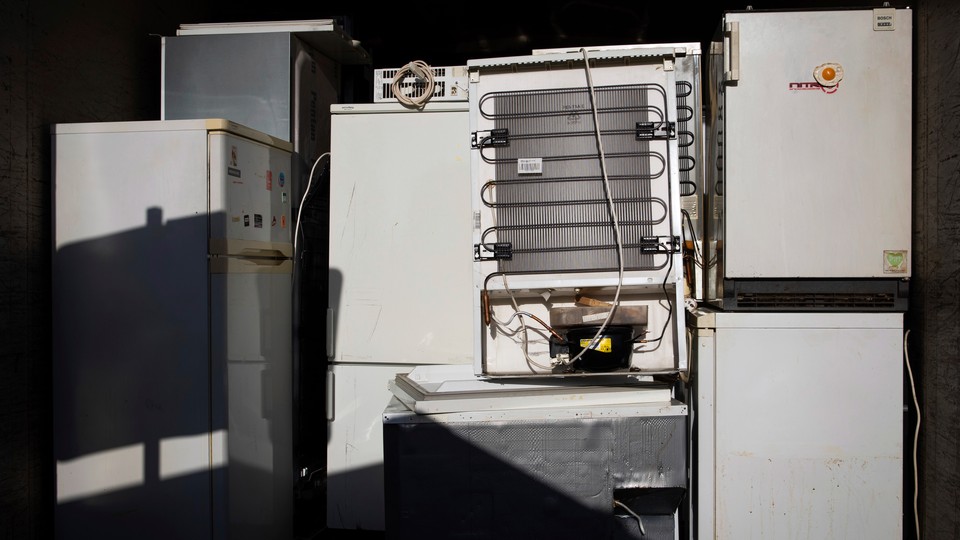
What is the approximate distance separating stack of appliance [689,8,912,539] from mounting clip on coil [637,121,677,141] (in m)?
0.26

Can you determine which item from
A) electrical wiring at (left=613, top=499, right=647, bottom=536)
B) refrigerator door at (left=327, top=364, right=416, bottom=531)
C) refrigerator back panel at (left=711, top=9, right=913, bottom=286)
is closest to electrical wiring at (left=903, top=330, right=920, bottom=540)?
refrigerator back panel at (left=711, top=9, right=913, bottom=286)

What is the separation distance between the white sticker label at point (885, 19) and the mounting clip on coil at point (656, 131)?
31.4 inches

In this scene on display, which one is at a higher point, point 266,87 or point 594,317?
point 266,87

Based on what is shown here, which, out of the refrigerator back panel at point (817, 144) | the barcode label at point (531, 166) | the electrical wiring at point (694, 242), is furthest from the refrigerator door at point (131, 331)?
the refrigerator back panel at point (817, 144)

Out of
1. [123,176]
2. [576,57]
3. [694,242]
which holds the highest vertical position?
[576,57]

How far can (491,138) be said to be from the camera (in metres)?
2.40

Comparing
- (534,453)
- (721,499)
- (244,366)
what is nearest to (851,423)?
(721,499)

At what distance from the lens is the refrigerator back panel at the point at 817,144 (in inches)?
94.7

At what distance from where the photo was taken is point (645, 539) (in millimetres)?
2328

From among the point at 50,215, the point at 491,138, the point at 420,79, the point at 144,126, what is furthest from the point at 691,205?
the point at 50,215

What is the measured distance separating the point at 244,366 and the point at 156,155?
0.84 meters

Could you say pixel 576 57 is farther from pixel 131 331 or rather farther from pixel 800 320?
pixel 131 331

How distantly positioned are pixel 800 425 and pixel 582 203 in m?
1.08

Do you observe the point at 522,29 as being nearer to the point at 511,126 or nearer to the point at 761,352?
the point at 511,126
